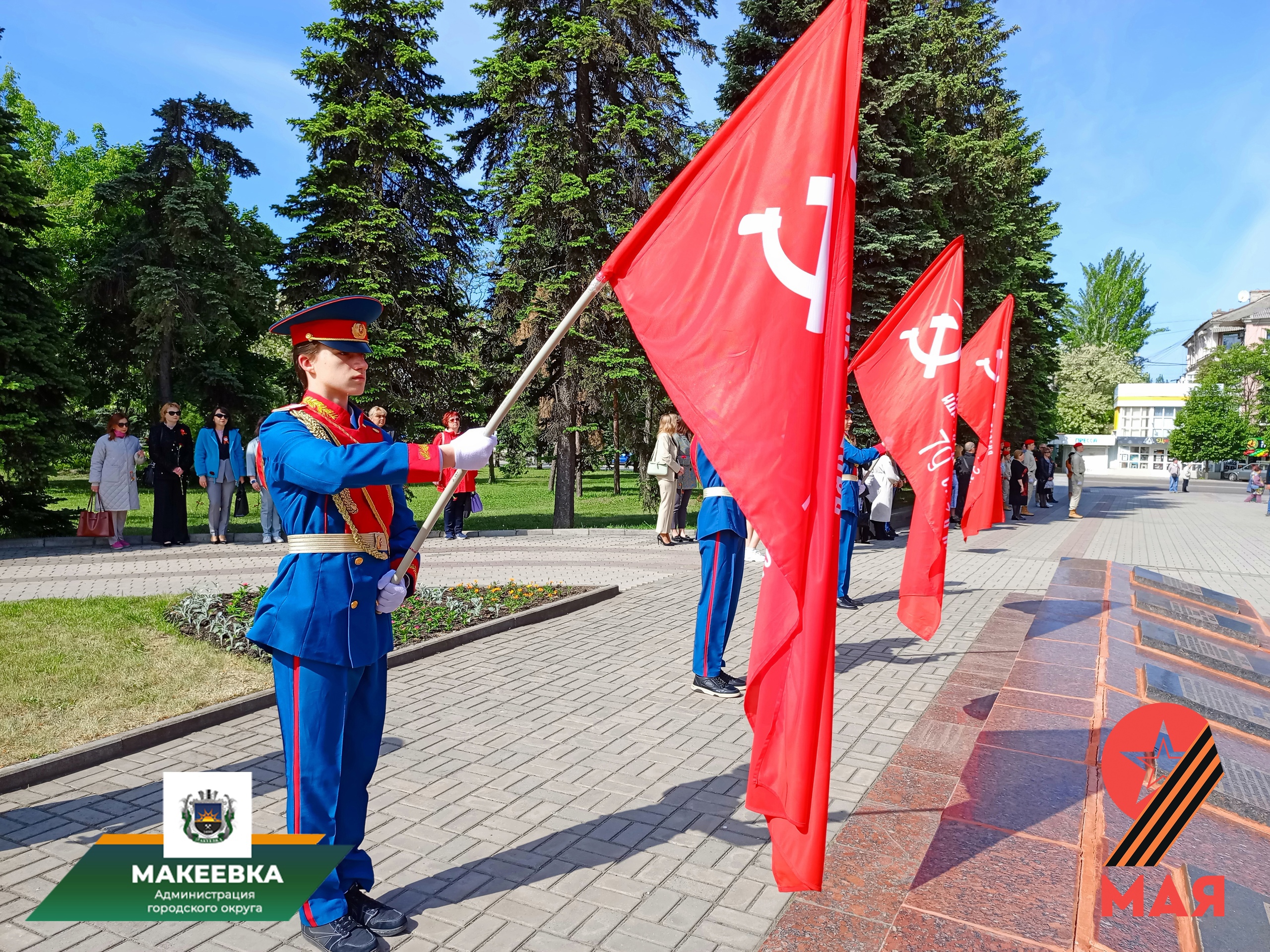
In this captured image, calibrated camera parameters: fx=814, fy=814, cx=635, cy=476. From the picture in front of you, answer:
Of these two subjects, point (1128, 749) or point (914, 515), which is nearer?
point (1128, 749)

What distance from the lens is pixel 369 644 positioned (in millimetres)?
2961

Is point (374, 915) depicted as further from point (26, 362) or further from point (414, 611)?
point (26, 362)

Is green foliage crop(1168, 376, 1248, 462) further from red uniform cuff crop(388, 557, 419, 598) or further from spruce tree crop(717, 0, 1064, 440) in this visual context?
red uniform cuff crop(388, 557, 419, 598)

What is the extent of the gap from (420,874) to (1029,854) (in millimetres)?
2619

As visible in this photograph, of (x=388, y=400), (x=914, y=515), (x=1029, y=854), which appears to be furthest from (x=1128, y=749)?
(x=388, y=400)

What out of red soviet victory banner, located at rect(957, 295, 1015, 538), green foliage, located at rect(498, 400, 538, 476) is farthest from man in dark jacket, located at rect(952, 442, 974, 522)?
red soviet victory banner, located at rect(957, 295, 1015, 538)

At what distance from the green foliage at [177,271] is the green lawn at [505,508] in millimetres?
3493

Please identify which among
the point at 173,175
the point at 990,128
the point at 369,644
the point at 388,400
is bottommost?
the point at 369,644

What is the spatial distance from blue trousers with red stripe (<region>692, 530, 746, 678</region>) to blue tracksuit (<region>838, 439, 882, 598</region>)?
8.39 feet

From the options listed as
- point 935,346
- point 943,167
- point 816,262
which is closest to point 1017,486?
A: point 943,167

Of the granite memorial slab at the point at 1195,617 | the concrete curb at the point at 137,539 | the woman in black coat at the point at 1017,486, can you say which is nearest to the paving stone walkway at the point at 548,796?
the granite memorial slab at the point at 1195,617

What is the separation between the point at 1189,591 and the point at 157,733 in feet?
36.0

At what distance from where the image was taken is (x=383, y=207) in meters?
17.6

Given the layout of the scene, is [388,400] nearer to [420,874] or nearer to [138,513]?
[138,513]
